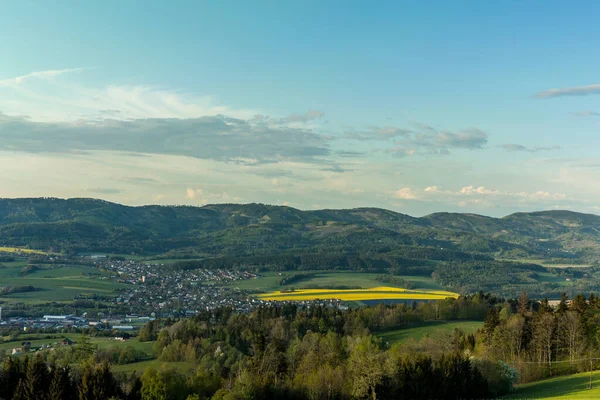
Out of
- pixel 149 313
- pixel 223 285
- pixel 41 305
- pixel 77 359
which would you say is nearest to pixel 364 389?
pixel 77 359

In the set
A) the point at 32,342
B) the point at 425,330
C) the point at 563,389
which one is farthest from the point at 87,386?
the point at 425,330

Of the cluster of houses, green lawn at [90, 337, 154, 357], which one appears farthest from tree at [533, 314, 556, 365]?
the cluster of houses

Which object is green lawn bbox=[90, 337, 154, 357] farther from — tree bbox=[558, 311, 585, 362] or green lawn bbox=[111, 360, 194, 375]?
tree bbox=[558, 311, 585, 362]

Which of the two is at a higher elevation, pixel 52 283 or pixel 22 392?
pixel 22 392

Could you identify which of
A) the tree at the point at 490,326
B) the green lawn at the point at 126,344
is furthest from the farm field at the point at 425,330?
the green lawn at the point at 126,344

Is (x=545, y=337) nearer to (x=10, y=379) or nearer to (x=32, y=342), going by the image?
(x=10, y=379)

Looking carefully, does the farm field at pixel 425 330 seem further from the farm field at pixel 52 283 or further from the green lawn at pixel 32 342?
the farm field at pixel 52 283

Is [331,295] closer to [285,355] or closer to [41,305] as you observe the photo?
[41,305]
